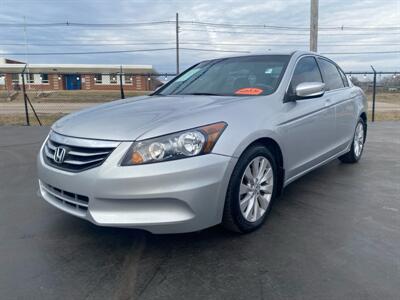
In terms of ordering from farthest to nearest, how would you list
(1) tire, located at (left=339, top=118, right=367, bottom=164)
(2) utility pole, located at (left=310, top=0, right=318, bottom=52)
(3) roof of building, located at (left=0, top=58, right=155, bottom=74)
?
(3) roof of building, located at (left=0, top=58, right=155, bottom=74)
(2) utility pole, located at (left=310, top=0, right=318, bottom=52)
(1) tire, located at (left=339, top=118, right=367, bottom=164)

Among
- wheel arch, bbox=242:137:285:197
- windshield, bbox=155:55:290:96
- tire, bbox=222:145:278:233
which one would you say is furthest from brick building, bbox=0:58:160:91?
tire, bbox=222:145:278:233

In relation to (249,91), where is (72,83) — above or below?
above

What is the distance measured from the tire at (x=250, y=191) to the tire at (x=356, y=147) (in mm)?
2548

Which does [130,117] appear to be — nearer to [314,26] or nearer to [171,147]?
[171,147]

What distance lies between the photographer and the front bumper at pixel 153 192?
240 cm

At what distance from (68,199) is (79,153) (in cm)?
38

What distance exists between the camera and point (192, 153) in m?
2.50

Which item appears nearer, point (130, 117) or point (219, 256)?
point (219, 256)

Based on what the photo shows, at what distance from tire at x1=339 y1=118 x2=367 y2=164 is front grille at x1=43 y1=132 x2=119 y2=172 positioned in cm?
399

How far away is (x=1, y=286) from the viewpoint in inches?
90.6

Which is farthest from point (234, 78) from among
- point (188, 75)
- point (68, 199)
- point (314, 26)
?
point (314, 26)

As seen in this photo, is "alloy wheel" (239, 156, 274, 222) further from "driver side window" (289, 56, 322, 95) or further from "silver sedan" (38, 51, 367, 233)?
"driver side window" (289, 56, 322, 95)

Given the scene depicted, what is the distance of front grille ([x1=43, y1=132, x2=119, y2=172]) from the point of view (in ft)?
8.21

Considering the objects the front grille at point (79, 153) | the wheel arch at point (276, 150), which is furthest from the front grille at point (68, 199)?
the wheel arch at point (276, 150)
